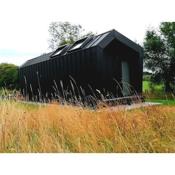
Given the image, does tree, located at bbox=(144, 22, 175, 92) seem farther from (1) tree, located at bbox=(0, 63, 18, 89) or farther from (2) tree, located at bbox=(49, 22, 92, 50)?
(2) tree, located at bbox=(49, 22, 92, 50)

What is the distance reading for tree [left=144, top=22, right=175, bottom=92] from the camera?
44.3 feet

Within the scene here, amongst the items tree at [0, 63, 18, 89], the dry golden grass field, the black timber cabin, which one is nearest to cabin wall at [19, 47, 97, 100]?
the black timber cabin

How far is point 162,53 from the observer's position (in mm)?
13914

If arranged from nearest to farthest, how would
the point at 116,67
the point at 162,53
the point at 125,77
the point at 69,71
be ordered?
the point at 116,67, the point at 69,71, the point at 125,77, the point at 162,53

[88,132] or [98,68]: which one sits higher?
[98,68]

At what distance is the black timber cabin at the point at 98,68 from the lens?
8859 mm

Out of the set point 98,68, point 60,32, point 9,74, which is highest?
point 60,32

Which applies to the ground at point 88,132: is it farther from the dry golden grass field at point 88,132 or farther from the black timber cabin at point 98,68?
the black timber cabin at point 98,68

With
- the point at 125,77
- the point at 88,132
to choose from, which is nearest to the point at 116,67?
the point at 125,77

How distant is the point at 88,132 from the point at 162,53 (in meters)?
11.4

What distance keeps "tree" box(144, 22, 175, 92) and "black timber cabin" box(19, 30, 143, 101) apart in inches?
128

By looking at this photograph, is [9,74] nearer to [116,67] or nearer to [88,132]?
[116,67]

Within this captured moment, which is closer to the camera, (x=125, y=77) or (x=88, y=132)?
(x=88, y=132)
